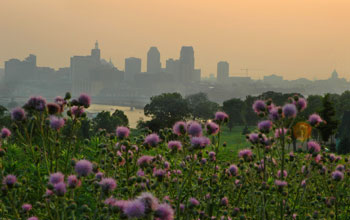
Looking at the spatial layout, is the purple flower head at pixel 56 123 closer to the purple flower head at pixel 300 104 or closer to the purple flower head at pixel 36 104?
the purple flower head at pixel 36 104

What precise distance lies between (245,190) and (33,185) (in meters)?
5.01

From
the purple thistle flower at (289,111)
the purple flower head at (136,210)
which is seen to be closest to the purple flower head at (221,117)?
the purple thistle flower at (289,111)

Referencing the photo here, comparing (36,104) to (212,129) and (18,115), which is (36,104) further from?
(212,129)

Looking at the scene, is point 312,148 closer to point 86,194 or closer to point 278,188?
point 278,188

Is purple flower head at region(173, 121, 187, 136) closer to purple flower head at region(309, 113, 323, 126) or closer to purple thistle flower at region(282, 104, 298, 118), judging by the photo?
purple thistle flower at region(282, 104, 298, 118)

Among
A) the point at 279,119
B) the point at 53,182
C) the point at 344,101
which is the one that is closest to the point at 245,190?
the point at 279,119

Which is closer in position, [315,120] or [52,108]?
[52,108]

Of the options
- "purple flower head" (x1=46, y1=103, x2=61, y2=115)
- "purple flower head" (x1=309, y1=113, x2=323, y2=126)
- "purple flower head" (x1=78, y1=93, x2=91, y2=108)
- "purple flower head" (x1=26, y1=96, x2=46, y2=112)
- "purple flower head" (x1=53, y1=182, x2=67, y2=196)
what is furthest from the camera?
"purple flower head" (x1=78, y1=93, x2=91, y2=108)

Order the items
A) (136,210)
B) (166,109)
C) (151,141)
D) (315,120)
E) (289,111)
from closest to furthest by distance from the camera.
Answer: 1. (136,210)
2. (289,111)
3. (151,141)
4. (315,120)
5. (166,109)

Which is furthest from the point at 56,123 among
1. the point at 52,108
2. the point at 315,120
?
the point at 315,120

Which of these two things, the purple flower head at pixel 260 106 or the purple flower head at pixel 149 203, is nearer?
the purple flower head at pixel 149 203

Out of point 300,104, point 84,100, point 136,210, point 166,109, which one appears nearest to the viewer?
point 136,210

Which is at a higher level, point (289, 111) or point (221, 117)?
point (289, 111)

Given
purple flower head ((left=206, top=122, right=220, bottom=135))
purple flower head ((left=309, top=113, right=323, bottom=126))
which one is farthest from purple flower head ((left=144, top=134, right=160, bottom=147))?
purple flower head ((left=309, top=113, right=323, bottom=126))
